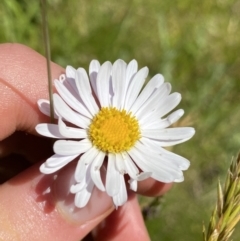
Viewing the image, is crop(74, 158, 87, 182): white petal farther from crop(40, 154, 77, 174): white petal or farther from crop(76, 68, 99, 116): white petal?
crop(76, 68, 99, 116): white petal

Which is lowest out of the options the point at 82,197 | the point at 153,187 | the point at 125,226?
the point at 125,226

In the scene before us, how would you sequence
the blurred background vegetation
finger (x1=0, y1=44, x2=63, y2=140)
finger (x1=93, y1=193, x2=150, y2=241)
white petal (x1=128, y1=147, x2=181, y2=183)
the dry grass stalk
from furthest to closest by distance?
the blurred background vegetation
finger (x1=93, y1=193, x2=150, y2=241)
finger (x1=0, y1=44, x2=63, y2=140)
white petal (x1=128, y1=147, x2=181, y2=183)
the dry grass stalk

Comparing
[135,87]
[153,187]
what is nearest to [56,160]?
[135,87]

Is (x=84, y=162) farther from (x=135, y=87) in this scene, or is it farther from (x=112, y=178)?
(x=135, y=87)

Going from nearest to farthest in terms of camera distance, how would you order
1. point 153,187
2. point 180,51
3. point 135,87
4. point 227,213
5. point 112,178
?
point 227,213, point 112,178, point 135,87, point 153,187, point 180,51

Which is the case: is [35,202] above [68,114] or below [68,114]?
below

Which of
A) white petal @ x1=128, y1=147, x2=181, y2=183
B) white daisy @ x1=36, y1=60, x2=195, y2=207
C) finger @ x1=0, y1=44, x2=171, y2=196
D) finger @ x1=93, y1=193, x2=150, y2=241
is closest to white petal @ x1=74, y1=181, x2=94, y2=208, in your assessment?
white daisy @ x1=36, y1=60, x2=195, y2=207

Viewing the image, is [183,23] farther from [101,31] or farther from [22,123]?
[22,123]

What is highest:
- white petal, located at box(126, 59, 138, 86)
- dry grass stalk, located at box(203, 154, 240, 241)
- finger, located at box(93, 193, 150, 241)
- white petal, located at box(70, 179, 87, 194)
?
white petal, located at box(126, 59, 138, 86)

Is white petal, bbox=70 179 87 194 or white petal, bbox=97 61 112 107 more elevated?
white petal, bbox=97 61 112 107
